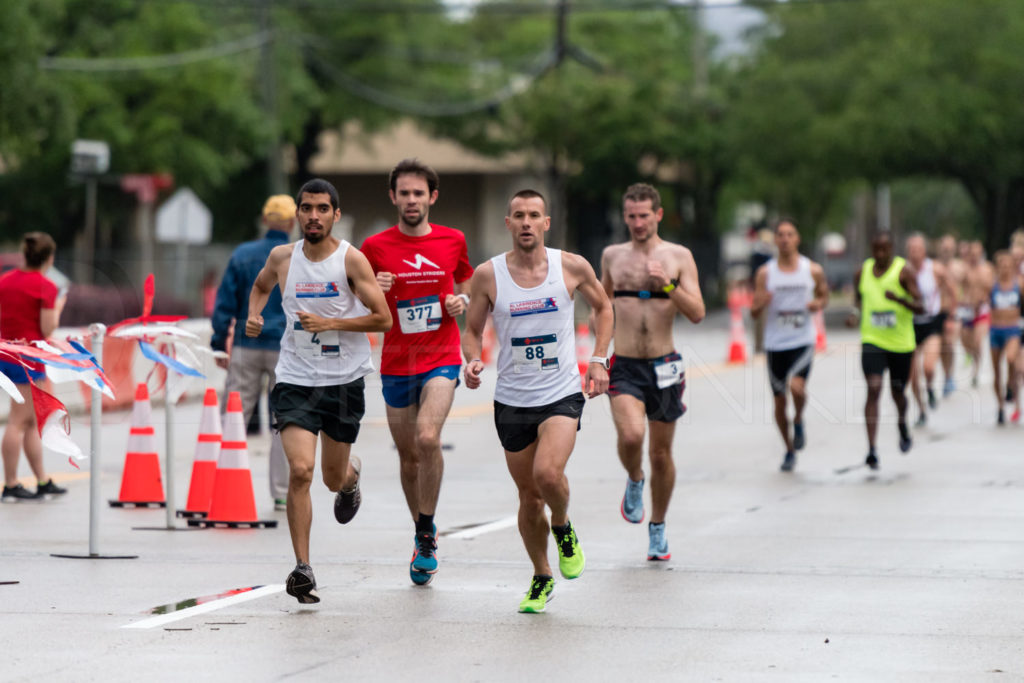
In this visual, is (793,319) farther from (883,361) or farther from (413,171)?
(413,171)

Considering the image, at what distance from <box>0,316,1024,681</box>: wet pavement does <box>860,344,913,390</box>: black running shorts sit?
87cm

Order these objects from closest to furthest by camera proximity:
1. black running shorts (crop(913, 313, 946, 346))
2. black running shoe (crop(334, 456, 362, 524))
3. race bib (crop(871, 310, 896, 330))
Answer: black running shoe (crop(334, 456, 362, 524)) → race bib (crop(871, 310, 896, 330)) → black running shorts (crop(913, 313, 946, 346))

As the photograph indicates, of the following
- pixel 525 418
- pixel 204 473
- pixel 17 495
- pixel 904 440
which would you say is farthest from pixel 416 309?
pixel 904 440

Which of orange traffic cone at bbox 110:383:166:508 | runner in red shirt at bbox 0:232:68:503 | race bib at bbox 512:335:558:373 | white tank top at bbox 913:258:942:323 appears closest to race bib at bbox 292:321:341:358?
race bib at bbox 512:335:558:373

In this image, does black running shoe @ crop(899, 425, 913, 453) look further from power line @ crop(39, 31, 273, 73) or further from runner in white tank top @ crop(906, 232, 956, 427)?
power line @ crop(39, 31, 273, 73)

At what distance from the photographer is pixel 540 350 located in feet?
28.3

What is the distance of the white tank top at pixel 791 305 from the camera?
50.4 feet

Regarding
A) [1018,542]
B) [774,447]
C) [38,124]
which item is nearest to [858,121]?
A: [38,124]

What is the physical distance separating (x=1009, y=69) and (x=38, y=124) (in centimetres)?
2613

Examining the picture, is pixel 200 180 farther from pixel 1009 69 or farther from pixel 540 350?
pixel 540 350

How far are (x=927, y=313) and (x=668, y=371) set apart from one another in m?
9.38

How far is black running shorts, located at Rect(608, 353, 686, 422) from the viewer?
34.4 ft

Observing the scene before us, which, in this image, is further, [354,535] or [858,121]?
[858,121]

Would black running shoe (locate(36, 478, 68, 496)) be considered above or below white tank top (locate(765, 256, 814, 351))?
below
